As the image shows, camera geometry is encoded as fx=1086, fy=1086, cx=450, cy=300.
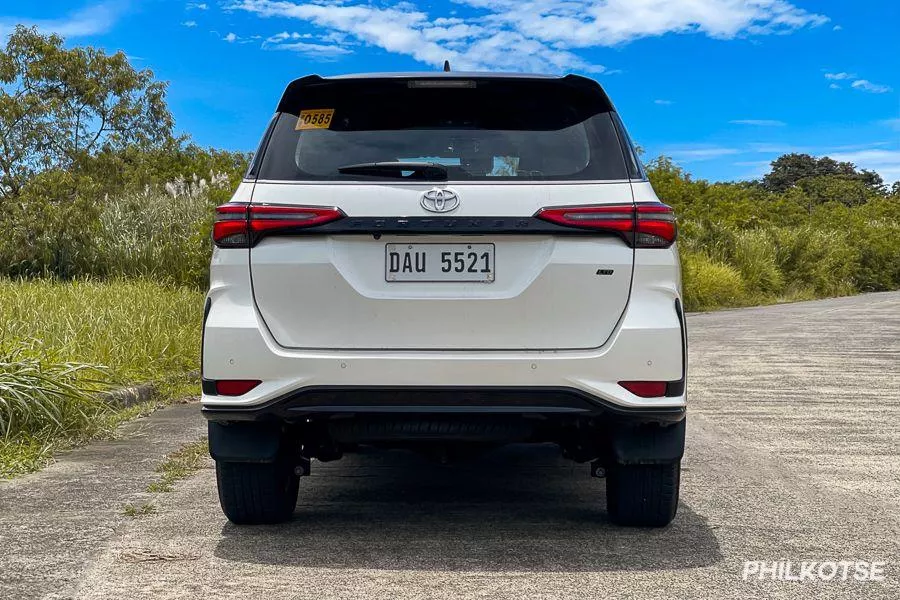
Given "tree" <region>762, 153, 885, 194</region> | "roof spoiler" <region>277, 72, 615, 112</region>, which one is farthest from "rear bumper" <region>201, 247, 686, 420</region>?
"tree" <region>762, 153, 885, 194</region>

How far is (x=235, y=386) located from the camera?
3992 millimetres

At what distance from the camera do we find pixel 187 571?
391 cm

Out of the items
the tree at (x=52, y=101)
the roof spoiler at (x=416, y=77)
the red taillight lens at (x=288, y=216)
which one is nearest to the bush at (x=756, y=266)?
the tree at (x=52, y=101)

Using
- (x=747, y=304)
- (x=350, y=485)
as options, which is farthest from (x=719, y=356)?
(x=747, y=304)

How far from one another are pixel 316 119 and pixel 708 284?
25119 mm

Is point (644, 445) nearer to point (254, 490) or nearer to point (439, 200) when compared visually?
point (439, 200)

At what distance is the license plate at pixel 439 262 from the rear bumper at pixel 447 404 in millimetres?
402

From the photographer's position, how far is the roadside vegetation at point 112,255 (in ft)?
23.7

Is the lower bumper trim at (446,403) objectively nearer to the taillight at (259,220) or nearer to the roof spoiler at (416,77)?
the taillight at (259,220)

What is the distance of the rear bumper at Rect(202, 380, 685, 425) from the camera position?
3922 millimetres

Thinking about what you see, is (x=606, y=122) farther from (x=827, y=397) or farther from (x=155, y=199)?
(x=155, y=199)

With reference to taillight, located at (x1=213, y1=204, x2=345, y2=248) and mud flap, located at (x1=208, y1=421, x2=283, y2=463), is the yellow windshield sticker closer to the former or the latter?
taillight, located at (x1=213, y1=204, x2=345, y2=248)

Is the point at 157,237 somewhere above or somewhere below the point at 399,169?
below

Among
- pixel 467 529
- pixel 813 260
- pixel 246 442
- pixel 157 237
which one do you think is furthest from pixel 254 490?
pixel 813 260
